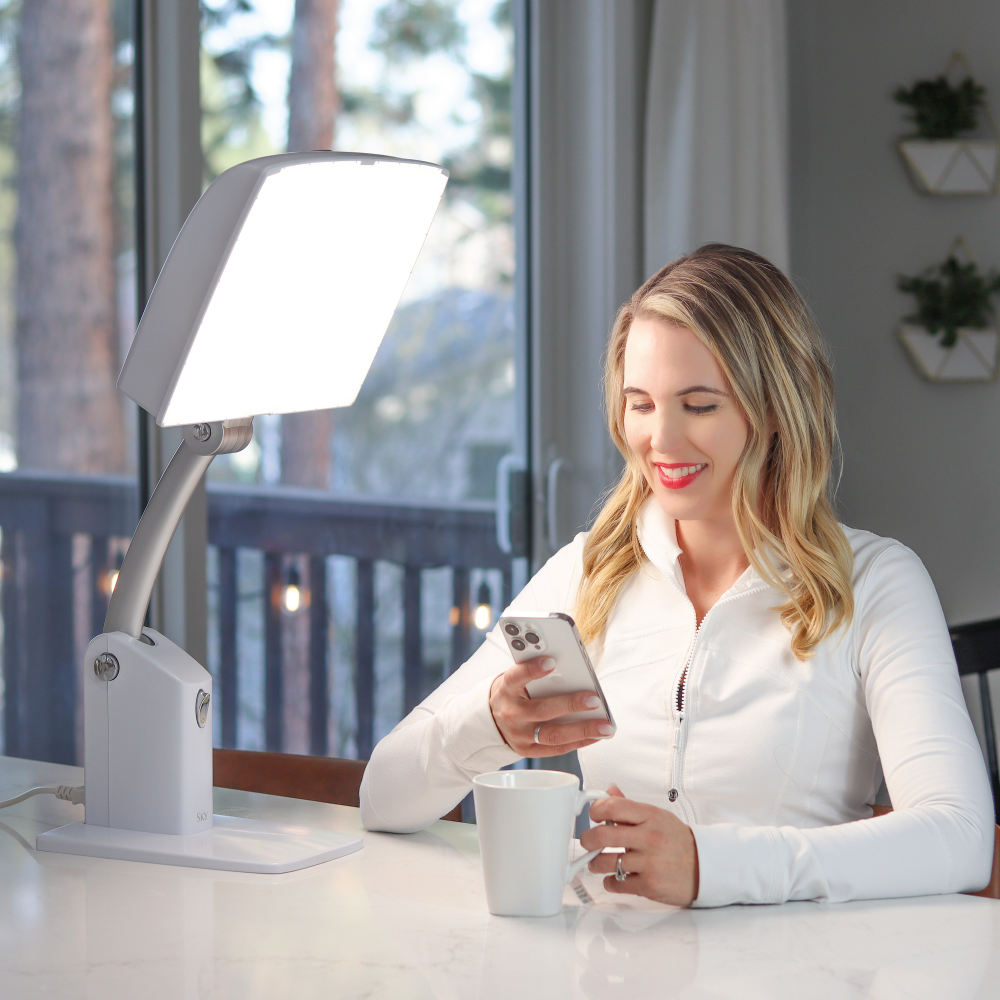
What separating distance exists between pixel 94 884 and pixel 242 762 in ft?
1.57

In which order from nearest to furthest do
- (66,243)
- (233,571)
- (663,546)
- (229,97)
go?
(663,546), (66,243), (229,97), (233,571)

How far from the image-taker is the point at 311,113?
2141 mm

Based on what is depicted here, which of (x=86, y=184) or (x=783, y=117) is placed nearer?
(x=86, y=184)

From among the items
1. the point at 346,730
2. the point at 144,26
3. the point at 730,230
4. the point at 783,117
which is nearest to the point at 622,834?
the point at 144,26

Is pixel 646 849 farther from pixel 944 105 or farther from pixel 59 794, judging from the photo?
pixel 944 105

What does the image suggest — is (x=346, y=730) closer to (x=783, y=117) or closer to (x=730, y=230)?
(x=730, y=230)

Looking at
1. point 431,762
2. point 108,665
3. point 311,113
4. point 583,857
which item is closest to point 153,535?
point 108,665

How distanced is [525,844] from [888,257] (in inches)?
94.3

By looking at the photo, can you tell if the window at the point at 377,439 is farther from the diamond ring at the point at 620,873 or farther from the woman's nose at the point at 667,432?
the diamond ring at the point at 620,873

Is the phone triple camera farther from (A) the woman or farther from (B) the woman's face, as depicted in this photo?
(B) the woman's face

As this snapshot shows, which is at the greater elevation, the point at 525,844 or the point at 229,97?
the point at 229,97

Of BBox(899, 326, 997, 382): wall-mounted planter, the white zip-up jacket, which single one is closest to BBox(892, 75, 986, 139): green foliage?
BBox(899, 326, 997, 382): wall-mounted planter

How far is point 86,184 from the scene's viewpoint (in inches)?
66.0

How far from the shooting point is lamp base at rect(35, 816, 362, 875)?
0.97 m
